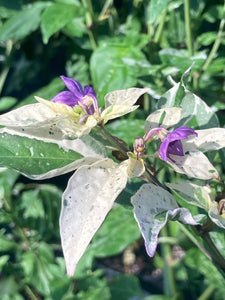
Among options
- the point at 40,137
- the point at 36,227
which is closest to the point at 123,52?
the point at 40,137

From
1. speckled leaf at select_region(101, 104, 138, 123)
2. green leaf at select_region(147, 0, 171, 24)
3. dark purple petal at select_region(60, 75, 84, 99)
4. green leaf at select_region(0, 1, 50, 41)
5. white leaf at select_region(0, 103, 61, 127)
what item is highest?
dark purple petal at select_region(60, 75, 84, 99)

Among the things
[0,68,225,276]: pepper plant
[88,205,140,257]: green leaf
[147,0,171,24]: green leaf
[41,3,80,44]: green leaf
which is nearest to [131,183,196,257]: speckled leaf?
[0,68,225,276]: pepper plant

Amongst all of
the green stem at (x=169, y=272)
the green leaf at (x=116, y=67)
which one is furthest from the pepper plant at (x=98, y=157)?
the green stem at (x=169, y=272)

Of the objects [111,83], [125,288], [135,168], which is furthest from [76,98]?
[125,288]

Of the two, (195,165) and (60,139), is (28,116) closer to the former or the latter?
(60,139)

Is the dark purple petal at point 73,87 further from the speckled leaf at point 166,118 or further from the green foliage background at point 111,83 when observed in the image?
the green foliage background at point 111,83

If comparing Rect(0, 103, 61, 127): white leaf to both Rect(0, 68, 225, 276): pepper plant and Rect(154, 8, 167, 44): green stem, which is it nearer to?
Rect(0, 68, 225, 276): pepper plant
